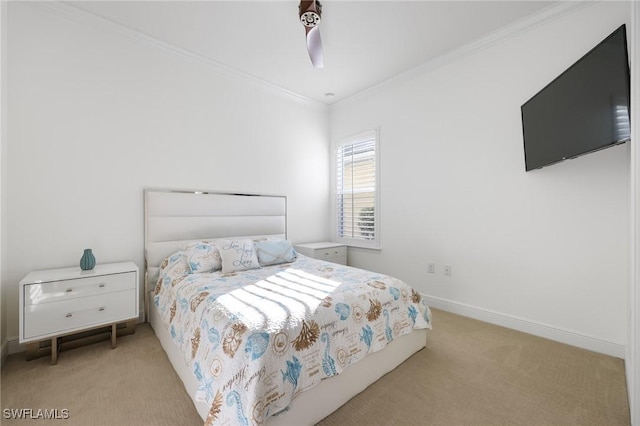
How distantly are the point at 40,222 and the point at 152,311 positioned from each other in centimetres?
120

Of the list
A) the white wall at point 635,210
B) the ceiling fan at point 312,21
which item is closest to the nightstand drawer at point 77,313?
the ceiling fan at point 312,21

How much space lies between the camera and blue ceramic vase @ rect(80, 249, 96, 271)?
2367mm

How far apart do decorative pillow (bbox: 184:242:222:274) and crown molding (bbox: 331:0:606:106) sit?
10.0ft

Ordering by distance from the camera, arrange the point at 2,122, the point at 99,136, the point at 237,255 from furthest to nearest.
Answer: the point at 237,255, the point at 99,136, the point at 2,122

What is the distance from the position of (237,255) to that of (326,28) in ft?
7.79

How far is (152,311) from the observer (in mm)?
2744

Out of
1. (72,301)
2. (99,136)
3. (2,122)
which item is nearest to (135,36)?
(99,136)

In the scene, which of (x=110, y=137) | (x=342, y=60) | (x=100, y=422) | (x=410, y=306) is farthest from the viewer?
(x=342, y=60)

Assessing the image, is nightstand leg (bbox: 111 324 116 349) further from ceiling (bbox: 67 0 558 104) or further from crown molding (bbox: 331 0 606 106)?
crown molding (bbox: 331 0 606 106)

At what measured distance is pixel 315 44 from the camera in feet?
7.42

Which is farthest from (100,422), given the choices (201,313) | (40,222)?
(40,222)

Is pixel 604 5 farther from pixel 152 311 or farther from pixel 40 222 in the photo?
pixel 40 222

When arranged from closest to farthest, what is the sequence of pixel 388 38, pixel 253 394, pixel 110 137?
pixel 253 394, pixel 110 137, pixel 388 38

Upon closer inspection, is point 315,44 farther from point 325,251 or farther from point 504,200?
point 325,251
